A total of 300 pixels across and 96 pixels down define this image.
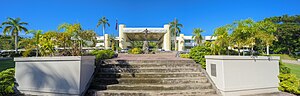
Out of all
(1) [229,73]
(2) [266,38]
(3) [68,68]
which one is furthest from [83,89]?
(2) [266,38]

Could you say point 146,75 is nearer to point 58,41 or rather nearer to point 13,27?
point 58,41

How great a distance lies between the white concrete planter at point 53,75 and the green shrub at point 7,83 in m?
0.19

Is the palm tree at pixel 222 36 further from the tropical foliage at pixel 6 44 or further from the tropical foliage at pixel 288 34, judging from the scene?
the tropical foliage at pixel 6 44

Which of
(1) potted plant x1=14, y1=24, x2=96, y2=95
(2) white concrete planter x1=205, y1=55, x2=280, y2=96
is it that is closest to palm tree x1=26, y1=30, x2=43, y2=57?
(1) potted plant x1=14, y1=24, x2=96, y2=95

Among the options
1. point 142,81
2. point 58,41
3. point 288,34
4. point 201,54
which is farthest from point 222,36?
point 288,34

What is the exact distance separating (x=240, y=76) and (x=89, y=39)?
5.17 meters

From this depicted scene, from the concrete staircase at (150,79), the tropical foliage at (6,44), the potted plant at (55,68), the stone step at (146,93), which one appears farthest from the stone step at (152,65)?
the tropical foliage at (6,44)

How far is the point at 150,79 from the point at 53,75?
2586 mm

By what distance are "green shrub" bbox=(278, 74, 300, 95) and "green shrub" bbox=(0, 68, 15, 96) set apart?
781 centimetres

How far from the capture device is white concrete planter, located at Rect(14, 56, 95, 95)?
421 cm

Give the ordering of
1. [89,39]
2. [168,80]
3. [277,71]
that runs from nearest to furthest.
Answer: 1. [168,80]
2. [277,71]
3. [89,39]

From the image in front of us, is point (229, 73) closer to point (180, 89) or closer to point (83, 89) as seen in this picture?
point (180, 89)

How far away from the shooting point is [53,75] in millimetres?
4363

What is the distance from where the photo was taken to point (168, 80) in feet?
16.3
